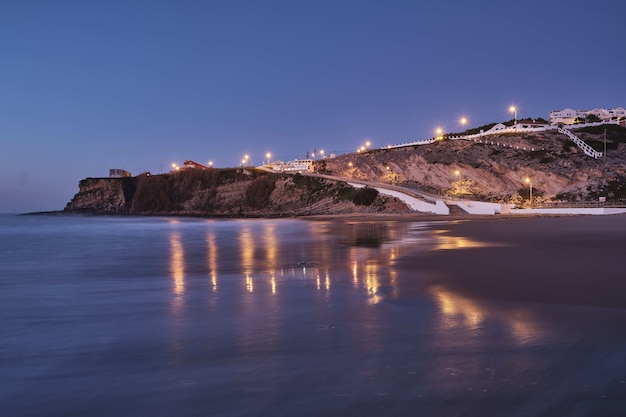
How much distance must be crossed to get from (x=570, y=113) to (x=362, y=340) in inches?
6772

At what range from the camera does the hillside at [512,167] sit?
67.9 meters

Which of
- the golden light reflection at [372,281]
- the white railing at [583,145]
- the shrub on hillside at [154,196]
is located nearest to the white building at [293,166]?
the shrub on hillside at [154,196]

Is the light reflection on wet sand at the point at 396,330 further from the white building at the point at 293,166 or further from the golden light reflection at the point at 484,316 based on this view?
the white building at the point at 293,166

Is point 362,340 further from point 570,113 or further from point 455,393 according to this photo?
point 570,113

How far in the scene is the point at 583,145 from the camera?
76.7m

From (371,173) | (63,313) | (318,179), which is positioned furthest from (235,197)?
(63,313)

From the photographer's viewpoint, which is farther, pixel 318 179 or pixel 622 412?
pixel 318 179

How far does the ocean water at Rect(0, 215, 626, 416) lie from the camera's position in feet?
17.9

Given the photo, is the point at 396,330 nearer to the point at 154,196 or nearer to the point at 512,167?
the point at 512,167

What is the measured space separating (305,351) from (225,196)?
96.8m

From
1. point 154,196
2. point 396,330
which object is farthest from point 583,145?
point 154,196

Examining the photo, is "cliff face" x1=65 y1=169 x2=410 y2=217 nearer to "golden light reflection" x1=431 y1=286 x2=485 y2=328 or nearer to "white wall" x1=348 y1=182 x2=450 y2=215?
"white wall" x1=348 y1=182 x2=450 y2=215

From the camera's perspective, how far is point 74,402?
564cm

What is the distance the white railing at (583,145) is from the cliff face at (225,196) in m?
31.1
